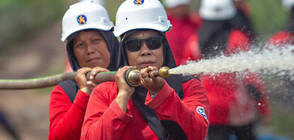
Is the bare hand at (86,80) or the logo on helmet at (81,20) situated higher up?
the logo on helmet at (81,20)

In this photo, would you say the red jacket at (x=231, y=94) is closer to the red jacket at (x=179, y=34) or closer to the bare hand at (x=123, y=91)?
the bare hand at (x=123, y=91)

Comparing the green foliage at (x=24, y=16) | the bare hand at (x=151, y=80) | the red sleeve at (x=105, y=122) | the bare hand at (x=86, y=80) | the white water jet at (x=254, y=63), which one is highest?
the white water jet at (x=254, y=63)

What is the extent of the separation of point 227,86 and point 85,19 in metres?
1.43

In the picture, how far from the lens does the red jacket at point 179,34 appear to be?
25.4 feet

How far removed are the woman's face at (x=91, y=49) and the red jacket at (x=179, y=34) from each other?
11.6ft

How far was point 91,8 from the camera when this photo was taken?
4043 millimetres

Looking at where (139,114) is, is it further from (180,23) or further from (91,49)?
(180,23)

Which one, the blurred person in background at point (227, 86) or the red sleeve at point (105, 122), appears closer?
the red sleeve at point (105, 122)

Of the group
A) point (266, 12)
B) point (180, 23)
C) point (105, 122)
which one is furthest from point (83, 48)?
point (266, 12)

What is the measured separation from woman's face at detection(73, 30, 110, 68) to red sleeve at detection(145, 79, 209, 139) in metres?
1.10

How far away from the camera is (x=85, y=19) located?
12.9 feet

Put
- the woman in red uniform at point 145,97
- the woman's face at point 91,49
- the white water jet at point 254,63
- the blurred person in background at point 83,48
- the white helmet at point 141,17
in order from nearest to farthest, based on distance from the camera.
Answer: the white water jet at point 254,63
the woman in red uniform at point 145,97
the white helmet at point 141,17
the blurred person in background at point 83,48
the woman's face at point 91,49

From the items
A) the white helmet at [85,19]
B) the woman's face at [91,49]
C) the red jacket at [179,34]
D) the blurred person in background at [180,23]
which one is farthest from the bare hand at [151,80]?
the blurred person in background at [180,23]

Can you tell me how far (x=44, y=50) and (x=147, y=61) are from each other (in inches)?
531
